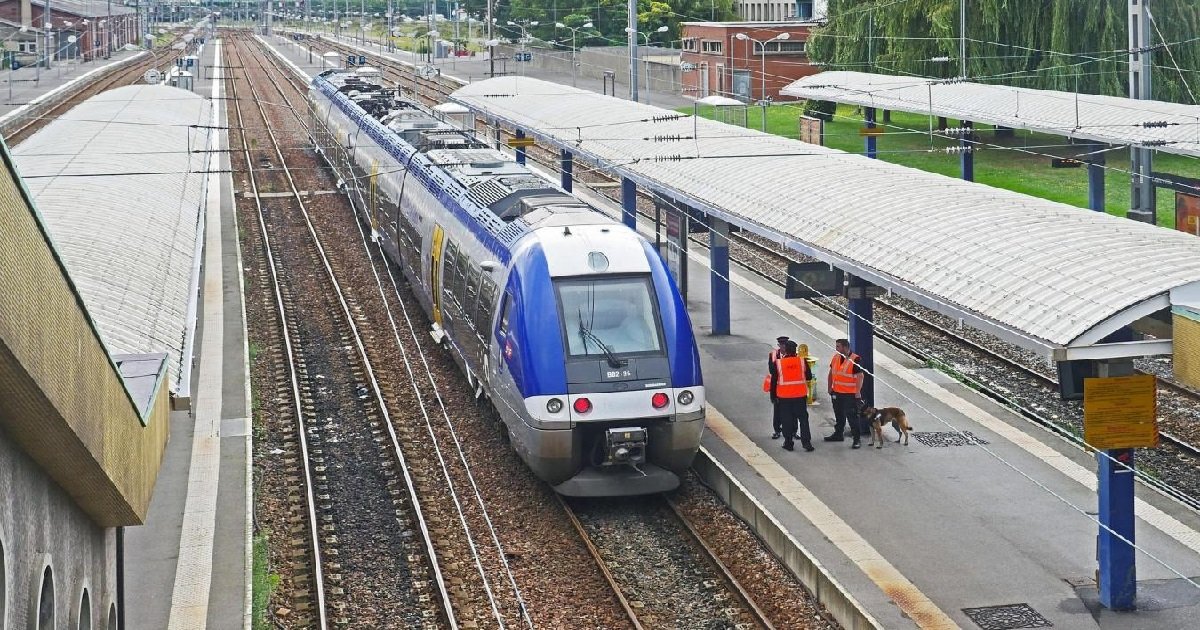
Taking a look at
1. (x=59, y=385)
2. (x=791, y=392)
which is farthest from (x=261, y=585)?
(x=59, y=385)

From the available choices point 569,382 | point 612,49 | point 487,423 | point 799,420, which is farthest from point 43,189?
point 612,49

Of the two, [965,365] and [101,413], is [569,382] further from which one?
[965,365]

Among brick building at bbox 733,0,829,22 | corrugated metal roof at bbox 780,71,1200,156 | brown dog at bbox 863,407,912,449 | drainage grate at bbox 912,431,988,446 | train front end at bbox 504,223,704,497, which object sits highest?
brick building at bbox 733,0,829,22

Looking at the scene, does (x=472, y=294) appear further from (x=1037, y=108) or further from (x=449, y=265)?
(x=1037, y=108)

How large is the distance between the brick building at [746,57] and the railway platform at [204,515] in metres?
41.9

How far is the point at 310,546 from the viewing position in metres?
15.1

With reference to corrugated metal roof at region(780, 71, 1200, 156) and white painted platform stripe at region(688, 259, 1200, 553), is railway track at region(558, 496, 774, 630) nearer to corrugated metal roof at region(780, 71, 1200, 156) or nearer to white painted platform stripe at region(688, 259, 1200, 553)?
white painted platform stripe at region(688, 259, 1200, 553)

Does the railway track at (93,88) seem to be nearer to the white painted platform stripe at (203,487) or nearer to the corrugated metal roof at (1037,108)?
the white painted platform stripe at (203,487)

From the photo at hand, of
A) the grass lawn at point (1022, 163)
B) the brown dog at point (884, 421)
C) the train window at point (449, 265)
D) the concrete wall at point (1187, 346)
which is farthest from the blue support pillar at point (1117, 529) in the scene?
the grass lawn at point (1022, 163)

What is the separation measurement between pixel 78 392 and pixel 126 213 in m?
11.4

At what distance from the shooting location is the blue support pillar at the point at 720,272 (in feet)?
72.3

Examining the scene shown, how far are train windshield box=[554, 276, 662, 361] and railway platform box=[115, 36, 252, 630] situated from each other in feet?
13.1

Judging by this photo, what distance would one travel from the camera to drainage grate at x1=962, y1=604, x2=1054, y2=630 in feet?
39.7

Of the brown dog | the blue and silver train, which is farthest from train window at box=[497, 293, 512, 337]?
the brown dog
